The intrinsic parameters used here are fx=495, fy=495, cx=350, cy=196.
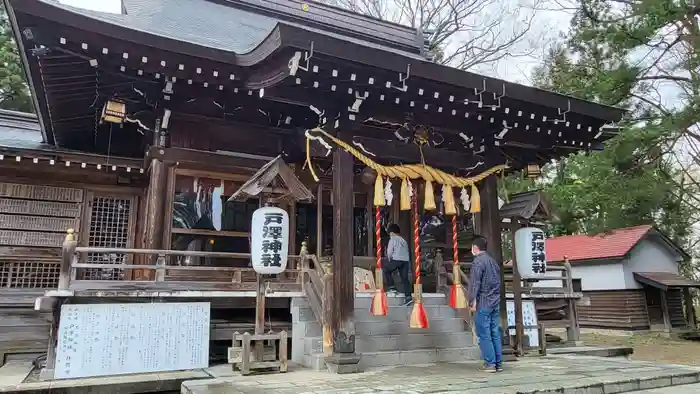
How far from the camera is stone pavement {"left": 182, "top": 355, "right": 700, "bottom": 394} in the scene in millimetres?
5035

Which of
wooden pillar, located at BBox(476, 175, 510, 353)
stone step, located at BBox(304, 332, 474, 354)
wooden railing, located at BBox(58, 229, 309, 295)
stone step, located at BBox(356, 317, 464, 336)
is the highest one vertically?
wooden pillar, located at BBox(476, 175, 510, 353)

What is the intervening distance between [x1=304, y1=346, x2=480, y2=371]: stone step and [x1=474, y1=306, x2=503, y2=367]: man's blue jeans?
911 mm

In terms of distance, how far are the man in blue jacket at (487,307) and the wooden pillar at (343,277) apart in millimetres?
1585

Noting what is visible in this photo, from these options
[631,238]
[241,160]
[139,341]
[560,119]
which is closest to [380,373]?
[139,341]

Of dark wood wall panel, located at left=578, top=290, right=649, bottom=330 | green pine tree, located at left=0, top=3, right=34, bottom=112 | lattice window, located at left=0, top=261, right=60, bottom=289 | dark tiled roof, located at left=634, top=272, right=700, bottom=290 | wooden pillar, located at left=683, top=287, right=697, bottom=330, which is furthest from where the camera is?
wooden pillar, located at left=683, top=287, right=697, bottom=330

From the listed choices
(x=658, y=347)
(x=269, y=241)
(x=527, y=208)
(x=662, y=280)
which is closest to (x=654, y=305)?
(x=662, y=280)

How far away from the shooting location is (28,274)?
28.7ft

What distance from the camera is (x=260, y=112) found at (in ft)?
26.1

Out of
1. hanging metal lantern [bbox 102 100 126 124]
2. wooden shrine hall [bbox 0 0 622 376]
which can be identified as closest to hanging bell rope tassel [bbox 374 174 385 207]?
wooden shrine hall [bbox 0 0 622 376]

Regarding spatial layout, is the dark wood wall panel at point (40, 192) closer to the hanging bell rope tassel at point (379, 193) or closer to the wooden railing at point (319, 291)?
the wooden railing at point (319, 291)

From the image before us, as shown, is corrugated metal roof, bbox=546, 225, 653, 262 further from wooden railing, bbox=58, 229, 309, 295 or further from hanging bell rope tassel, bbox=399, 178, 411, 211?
wooden railing, bbox=58, 229, 309, 295

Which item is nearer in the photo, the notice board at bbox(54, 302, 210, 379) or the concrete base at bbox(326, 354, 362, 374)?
the concrete base at bbox(326, 354, 362, 374)

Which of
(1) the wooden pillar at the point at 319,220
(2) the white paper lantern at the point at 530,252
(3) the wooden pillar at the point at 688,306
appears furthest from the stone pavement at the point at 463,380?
(3) the wooden pillar at the point at 688,306

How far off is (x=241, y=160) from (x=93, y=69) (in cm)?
257
